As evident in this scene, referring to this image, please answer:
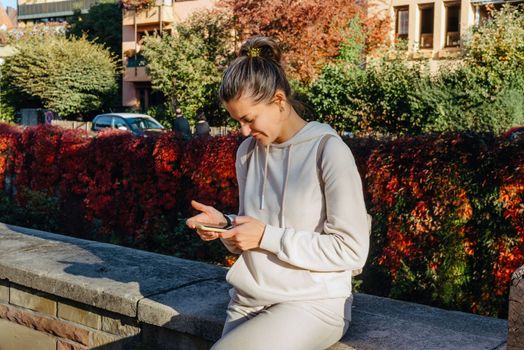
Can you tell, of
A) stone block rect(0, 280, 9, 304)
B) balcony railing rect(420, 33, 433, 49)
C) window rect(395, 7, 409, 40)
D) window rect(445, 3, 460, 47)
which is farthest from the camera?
window rect(395, 7, 409, 40)

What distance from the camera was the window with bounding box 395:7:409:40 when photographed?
32.3 metres

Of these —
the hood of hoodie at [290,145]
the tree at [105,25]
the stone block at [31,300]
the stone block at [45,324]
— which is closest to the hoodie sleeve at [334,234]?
the hood of hoodie at [290,145]

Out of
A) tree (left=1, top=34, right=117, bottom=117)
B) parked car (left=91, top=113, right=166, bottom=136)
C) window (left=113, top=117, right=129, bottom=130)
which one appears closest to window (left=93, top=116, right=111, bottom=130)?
parked car (left=91, top=113, right=166, bottom=136)

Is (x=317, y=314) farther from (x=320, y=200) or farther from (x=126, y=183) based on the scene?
(x=126, y=183)

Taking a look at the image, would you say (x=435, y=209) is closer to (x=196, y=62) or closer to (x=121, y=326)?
(x=121, y=326)

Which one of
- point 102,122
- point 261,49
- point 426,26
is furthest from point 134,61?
point 261,49

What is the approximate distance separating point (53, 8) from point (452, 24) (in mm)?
32604

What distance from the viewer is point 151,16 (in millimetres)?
42469

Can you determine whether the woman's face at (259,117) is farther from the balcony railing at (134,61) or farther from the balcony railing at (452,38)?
the balcony railing at (134,61)

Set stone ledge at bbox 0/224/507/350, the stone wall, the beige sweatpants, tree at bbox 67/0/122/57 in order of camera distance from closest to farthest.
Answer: the beige sweatpants
stone ledge at bbox 0/224/507/350
the stone wall
tree at bbox 67/0/122/57

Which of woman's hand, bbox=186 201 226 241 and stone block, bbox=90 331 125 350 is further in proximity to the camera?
stone block, bbox=90 331 125 350

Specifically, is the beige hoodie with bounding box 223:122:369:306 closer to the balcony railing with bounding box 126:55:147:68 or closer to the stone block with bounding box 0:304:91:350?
the stone block with bounding box 0:304:91:350

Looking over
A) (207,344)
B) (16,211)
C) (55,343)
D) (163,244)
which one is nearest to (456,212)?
(207,344)

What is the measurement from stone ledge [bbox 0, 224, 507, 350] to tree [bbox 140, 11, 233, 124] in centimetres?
2763
